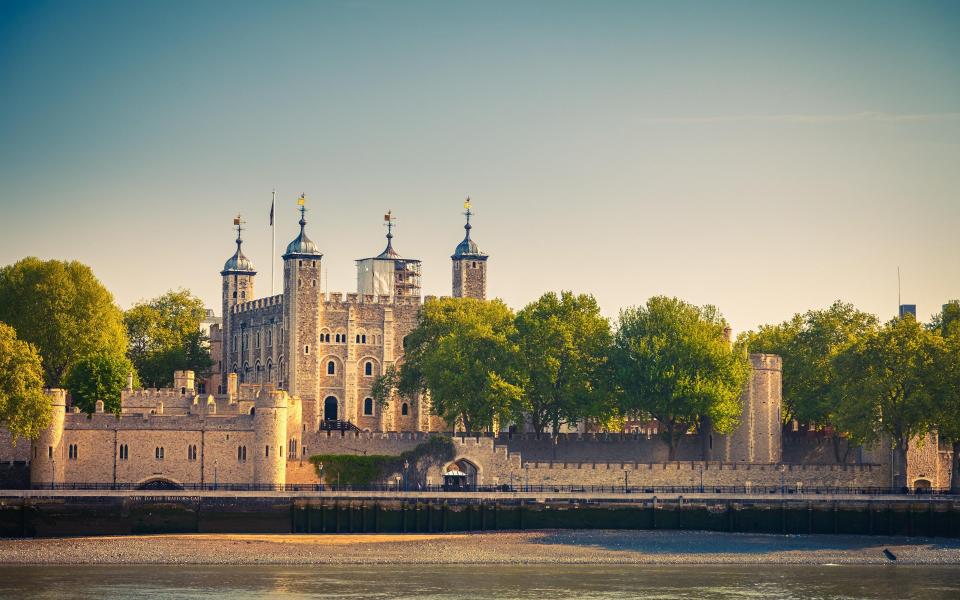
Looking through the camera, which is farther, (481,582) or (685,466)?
(685,466)

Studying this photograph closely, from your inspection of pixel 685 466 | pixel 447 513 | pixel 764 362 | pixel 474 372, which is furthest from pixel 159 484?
pixel 764 362

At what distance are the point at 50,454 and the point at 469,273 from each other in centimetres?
4123

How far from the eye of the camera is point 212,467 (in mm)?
108688

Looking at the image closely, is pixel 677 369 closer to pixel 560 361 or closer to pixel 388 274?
pixel 560 361

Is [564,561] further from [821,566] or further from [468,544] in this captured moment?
[821,566]

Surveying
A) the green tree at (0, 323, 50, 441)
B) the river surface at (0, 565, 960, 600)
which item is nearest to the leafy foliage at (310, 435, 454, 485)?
the green tree at (0, 323, 50, 441)

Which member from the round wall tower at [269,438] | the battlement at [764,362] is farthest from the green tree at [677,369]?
the round wall tower at [269,438]

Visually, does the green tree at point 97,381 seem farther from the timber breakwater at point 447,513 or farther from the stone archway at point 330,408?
the stone archway at point 330,408

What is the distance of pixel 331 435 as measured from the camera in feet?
380

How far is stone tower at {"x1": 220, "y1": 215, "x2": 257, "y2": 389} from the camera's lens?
144m

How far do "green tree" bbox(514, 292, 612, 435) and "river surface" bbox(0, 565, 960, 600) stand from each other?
2465cm

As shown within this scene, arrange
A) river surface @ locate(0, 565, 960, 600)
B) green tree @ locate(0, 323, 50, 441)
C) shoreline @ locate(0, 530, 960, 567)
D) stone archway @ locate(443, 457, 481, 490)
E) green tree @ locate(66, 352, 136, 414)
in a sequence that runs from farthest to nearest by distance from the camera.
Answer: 1. green tree @ locate(66, 352, 136, 414)
2. stone archway @ locate(443, 457, 481, 490)
3. green tree @ locate(0, 323, 50, 441)
4. shoreline @ locate(0, 530, 960, 567)
5. river surface @ locate(0, 565, 960, 600)

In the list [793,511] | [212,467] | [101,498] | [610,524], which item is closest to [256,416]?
[212,467]

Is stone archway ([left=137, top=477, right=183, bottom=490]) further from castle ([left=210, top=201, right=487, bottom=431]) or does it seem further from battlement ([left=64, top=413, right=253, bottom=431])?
castle ([left=210, top=201, right=487, bottom=431])
